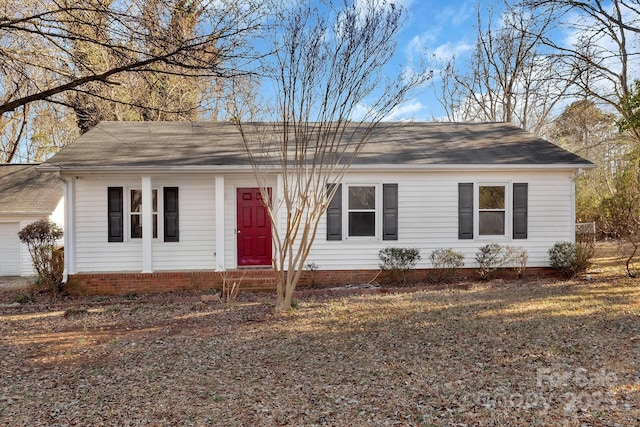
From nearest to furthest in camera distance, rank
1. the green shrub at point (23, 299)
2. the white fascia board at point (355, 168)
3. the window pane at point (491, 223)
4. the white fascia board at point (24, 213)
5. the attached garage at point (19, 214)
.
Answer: the green shrub at point (23, 299) → the white fascia board at point (355, 168) → the window pane at point (491, 223) → the white fascia board at point (24, 213) → the attached garage at point (19, 214)

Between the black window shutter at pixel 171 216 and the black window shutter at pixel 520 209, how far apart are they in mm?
7759

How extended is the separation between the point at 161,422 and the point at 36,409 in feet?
4.12

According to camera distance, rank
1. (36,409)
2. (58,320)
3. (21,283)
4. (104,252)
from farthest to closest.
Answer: (21,283) < (104,252) < (58,320) < (36,409)

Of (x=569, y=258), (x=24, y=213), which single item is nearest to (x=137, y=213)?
(x=24, y=213)

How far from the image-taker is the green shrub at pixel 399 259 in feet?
31.2

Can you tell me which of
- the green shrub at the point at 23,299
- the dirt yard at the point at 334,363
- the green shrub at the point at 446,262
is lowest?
the green shrub at the point at 23,299

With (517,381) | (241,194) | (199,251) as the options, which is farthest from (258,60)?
(517,381)

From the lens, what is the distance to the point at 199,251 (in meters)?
9.77

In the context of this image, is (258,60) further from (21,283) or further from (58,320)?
(21,283)

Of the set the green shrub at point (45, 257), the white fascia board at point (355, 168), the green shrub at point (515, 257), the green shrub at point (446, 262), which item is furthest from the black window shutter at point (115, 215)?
the green shrub at point (515, 257)

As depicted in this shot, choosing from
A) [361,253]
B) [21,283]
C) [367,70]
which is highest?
[367,70]

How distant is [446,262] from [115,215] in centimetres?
756

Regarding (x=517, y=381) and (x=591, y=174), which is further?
(x=591, y=174)

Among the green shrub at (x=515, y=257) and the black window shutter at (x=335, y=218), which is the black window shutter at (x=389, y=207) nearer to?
the black window shutter at (x=335, y=218)
